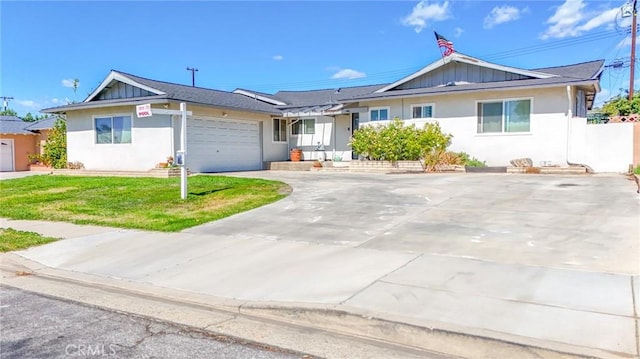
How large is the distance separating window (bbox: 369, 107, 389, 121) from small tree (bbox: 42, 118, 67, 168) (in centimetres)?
1655

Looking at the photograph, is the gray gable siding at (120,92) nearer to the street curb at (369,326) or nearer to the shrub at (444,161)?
the shrub at (444,161)

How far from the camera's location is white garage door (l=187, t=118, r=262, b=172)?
20.1 m

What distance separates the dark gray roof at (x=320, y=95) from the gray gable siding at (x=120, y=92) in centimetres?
976

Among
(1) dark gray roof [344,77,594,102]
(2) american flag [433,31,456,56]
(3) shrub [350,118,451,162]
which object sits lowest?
(3) shrub [350,118,451,162]

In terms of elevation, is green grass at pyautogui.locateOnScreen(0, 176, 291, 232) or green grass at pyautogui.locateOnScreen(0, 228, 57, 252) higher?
green grass at pyautogui.locateOnScreen(0, 176, 291, 232)

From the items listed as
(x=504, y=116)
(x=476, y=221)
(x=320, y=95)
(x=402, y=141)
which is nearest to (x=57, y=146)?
(x=320, y=95)

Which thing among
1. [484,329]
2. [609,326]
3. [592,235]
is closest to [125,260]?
[484,329]

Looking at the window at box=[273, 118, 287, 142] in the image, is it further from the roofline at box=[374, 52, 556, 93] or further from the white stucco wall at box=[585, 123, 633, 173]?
the white stucco wall at box=[585, 123, 633, 173]

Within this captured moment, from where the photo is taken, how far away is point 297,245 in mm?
7328

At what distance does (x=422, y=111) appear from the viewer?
20.2 metres

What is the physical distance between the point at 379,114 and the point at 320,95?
9663 millimetres

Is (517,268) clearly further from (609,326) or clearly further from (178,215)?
(178,215)

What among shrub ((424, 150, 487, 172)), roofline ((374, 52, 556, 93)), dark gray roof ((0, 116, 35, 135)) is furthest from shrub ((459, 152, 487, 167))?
dark gray roof ((0, 116, 35, 135))

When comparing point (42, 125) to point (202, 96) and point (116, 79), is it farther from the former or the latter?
point (202, 96)
